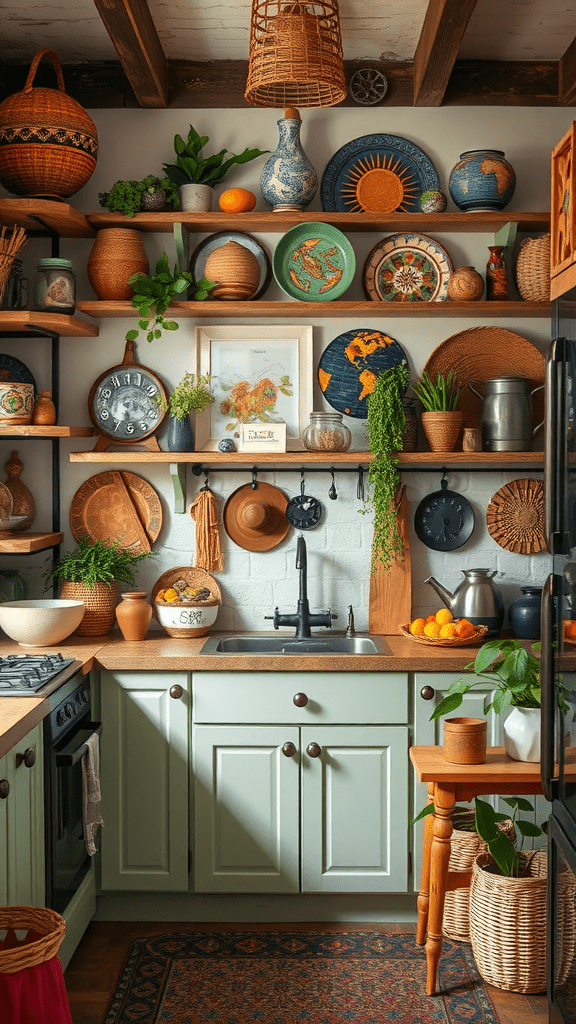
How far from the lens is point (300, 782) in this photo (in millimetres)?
2998

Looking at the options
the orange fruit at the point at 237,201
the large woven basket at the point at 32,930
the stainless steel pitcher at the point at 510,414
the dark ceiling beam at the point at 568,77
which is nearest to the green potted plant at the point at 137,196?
the orange fruit at the point at 237,201

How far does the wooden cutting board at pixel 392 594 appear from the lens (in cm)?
344

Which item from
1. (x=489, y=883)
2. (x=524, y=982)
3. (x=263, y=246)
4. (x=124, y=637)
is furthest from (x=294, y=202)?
(x=524, y=982)

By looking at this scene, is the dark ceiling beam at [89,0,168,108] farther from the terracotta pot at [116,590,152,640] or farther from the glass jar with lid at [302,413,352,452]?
the terracotta pot at [116,590,152,640]

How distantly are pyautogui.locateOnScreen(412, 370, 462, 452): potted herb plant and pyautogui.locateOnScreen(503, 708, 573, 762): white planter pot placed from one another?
1159 millimetres

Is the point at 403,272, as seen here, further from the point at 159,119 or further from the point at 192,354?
the point at 159,119

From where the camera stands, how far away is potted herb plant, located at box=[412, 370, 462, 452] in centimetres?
326

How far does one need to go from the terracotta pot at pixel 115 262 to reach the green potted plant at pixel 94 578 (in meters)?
0.90

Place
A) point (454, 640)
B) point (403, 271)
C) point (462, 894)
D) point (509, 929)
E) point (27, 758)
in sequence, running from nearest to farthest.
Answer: point (27, 758) → point (509, 929) → point (462, 894) → point (454, 640) → point (403, 271)

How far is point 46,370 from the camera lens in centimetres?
350

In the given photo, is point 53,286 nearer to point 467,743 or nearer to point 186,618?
point 186,618

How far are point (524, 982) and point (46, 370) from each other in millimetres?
2556

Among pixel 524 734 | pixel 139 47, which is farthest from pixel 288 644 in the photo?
pixel 139 47

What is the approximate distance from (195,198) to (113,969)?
251 centimetres
